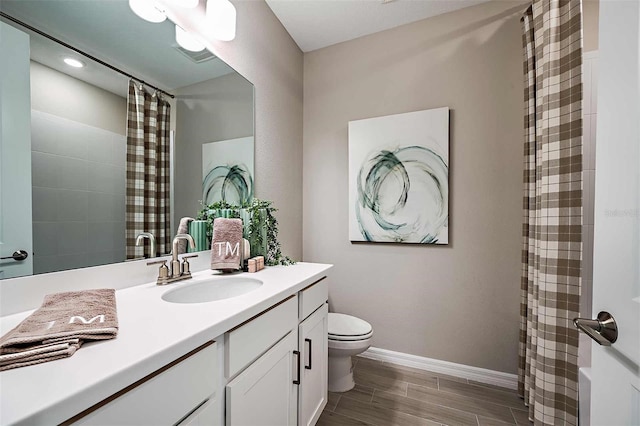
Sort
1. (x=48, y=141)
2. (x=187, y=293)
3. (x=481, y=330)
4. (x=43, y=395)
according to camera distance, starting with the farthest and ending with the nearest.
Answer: (x=481, y=330)
(x=187, y=293)
(x=48, y=141)
(x=43, y=395)

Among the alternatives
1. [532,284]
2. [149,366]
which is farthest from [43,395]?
[532,284]

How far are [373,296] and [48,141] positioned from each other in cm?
212

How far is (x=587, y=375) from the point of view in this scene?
1.23 meters

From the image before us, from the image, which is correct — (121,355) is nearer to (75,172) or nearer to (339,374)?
(75,172)

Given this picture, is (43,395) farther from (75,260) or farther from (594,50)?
(594,50)

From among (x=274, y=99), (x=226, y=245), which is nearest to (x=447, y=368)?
(x=226, y=245)

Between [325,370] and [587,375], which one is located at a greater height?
[587,375]

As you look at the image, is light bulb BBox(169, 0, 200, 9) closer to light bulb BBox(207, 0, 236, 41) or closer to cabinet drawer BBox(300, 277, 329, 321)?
light bulb BBox(207, 0, 236, 41)

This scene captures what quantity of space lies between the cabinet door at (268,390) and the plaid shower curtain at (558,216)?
3.95 ft

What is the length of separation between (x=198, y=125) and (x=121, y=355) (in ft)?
3.83

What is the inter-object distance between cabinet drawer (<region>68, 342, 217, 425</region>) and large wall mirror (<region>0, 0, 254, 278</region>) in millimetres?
588

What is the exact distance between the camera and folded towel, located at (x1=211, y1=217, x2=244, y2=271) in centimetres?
137

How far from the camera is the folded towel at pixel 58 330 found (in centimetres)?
54

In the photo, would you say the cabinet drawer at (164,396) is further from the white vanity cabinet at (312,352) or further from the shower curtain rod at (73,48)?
the shower curtain rod at (73,48)
